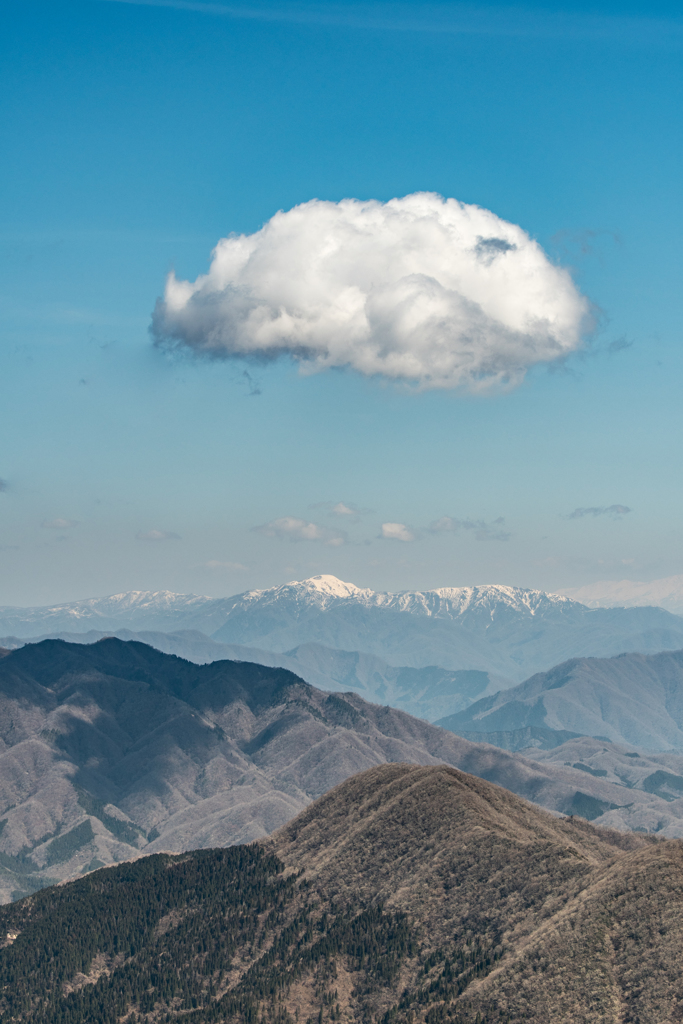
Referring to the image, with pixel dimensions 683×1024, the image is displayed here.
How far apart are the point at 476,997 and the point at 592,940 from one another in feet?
79.9

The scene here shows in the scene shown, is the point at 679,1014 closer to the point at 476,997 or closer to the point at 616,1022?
the point at 616,1022

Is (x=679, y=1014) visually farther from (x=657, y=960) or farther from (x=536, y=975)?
(x=536, y=975)

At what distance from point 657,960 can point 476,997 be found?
3563cm

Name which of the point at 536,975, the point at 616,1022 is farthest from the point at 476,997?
the point at 616,1022

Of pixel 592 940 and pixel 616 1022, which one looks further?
pixel 592 940

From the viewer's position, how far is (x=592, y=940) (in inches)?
7721

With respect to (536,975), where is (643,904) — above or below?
above

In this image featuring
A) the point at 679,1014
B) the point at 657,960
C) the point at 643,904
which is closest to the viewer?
the point at 679,1014

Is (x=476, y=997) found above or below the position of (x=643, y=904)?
below

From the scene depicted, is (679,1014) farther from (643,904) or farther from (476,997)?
(476,997)

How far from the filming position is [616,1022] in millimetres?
177375

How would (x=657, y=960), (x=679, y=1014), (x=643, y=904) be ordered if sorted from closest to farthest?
(x=679, y=1014) → (x=657, y=960) → (x=643, y=904)

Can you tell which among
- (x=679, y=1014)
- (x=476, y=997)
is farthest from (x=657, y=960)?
(x=476, y=997)

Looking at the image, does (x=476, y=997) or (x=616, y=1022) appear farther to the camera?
(x=476, y=997)
